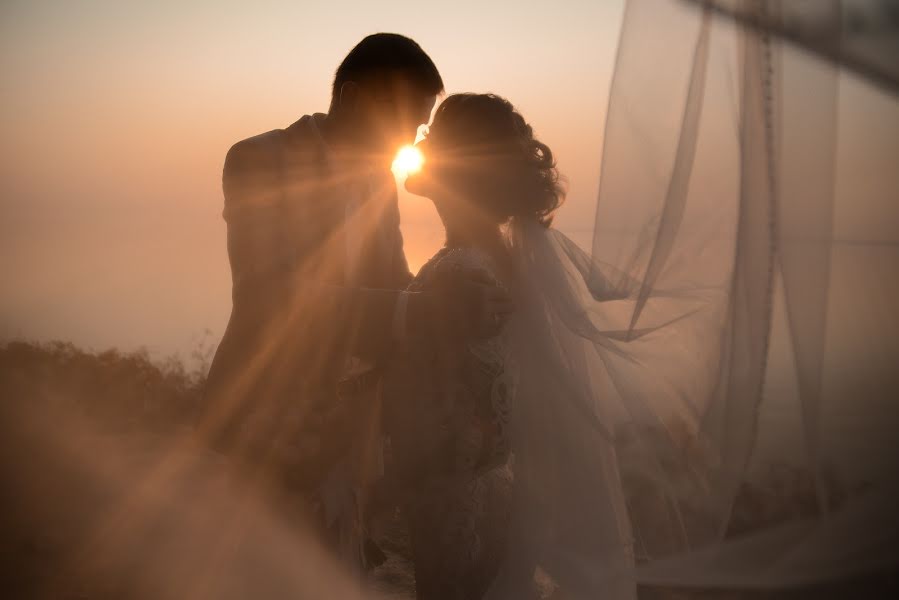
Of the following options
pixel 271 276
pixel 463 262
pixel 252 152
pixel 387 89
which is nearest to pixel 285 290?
pixel 271 276

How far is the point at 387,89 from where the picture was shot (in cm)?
253

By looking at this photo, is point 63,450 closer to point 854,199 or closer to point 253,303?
point 253,303

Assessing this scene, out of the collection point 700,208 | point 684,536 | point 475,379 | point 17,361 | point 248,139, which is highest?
point 248,139

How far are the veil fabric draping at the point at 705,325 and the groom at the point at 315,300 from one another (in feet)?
1.98

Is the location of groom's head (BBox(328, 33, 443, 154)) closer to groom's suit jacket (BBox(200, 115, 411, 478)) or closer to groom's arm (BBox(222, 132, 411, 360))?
groom's suit jacket (BBox(200, 115, 411, 478))

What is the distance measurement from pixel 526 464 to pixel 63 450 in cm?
420

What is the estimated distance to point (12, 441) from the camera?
16.2 feet

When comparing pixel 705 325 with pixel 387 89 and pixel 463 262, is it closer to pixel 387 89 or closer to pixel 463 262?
pixel 463 262

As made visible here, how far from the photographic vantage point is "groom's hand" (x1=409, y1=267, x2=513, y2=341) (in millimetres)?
2066

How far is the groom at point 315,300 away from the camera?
95.3 inches

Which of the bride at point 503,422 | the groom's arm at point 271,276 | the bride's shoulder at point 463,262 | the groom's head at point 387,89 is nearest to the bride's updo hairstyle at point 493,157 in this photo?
the bride at point 503,422

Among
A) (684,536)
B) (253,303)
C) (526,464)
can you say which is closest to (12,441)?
(253,303)

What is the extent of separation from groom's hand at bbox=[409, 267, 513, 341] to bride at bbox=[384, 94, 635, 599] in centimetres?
3

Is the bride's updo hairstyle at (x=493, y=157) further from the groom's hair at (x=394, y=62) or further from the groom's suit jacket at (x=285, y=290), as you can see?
the groom's suit jacket at (x=285, y=290)
